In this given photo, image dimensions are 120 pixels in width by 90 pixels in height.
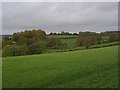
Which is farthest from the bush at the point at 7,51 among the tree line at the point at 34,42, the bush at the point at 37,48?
the bush at the point at 37,48

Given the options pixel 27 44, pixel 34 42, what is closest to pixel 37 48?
pixel 34 42

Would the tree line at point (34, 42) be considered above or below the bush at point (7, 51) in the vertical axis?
above

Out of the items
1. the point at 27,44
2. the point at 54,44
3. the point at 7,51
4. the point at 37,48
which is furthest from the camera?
the point at 54,44

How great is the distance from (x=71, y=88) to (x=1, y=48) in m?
50.4

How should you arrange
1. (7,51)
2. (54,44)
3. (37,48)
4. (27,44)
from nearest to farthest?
(7,51), (37,48), (27,44), (54,44)

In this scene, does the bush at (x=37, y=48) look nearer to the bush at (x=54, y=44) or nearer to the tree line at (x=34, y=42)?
the tree line at (x=34, y=42)

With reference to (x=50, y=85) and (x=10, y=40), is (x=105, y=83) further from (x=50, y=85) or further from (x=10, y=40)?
(x=10, y=40)

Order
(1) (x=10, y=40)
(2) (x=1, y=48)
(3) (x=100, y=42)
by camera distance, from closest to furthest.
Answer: (2) (x=1, y=48)
(1) (x=10, y=40)
(3) (x=100, y=42)

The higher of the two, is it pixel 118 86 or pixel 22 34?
pixel 22 34

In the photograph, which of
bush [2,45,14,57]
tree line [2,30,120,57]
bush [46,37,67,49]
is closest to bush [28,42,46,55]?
tree line [2,30,120,57]

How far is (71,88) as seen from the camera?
7.59 m

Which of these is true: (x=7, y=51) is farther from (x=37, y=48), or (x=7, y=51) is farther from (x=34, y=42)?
(x=34, y=42)

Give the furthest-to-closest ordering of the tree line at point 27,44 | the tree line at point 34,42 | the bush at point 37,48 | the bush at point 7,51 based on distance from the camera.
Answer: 1. the bush at point 37,48
2. the tree line at point 34,42
3. the tree line at point 27,44
4. the bush at point 7,51

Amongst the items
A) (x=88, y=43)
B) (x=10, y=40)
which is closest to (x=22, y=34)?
(x=10, y=40)
